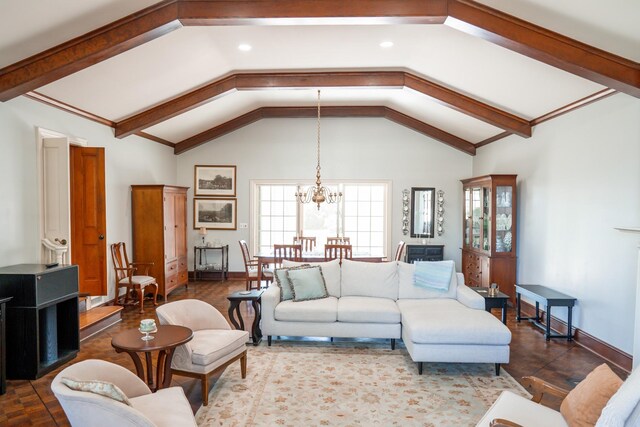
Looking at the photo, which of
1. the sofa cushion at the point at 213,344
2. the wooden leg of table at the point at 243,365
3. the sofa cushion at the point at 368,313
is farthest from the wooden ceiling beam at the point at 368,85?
the wooden leg of table at the point at 243,365

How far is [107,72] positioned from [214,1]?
1825 millimetres

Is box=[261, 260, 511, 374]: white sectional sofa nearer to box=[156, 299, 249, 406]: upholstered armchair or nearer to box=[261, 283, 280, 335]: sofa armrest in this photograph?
box=[261, 283, 280, 335]: sofa armrest

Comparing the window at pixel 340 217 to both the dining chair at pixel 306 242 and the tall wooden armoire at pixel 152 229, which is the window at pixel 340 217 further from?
the tall wooden armoire at pixel 152 229

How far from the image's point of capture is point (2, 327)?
3.64 m

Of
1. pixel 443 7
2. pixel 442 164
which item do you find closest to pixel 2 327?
pixel 443 7

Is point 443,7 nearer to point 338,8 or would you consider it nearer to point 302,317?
point 338,8

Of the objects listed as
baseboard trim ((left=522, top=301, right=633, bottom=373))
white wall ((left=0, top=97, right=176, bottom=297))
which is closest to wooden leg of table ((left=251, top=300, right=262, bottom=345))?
white wall ((left=0, top=97, right=176, bottom=297))

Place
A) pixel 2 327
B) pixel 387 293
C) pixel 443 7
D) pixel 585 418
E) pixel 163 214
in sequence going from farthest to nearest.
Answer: pixel 163 214 < pixel 387 293 < pixel 443 7 < pixel 2 327 < pixel 585 418

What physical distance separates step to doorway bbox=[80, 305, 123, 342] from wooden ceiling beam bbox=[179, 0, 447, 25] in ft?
12.1

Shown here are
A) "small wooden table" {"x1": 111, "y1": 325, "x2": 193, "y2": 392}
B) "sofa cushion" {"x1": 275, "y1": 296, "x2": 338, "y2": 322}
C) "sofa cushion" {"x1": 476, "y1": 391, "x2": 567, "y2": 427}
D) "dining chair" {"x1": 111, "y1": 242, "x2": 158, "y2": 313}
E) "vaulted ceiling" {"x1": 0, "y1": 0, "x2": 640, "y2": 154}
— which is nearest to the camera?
"sofa cushion" {"x1": 476, "y1": 391, "x2": 567, "y2": 427}

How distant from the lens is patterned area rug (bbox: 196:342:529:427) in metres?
3.28

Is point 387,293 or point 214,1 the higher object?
point 214,1

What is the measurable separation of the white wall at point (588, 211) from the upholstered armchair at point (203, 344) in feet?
12.5

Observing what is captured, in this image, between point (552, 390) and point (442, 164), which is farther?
point (442, 164)
